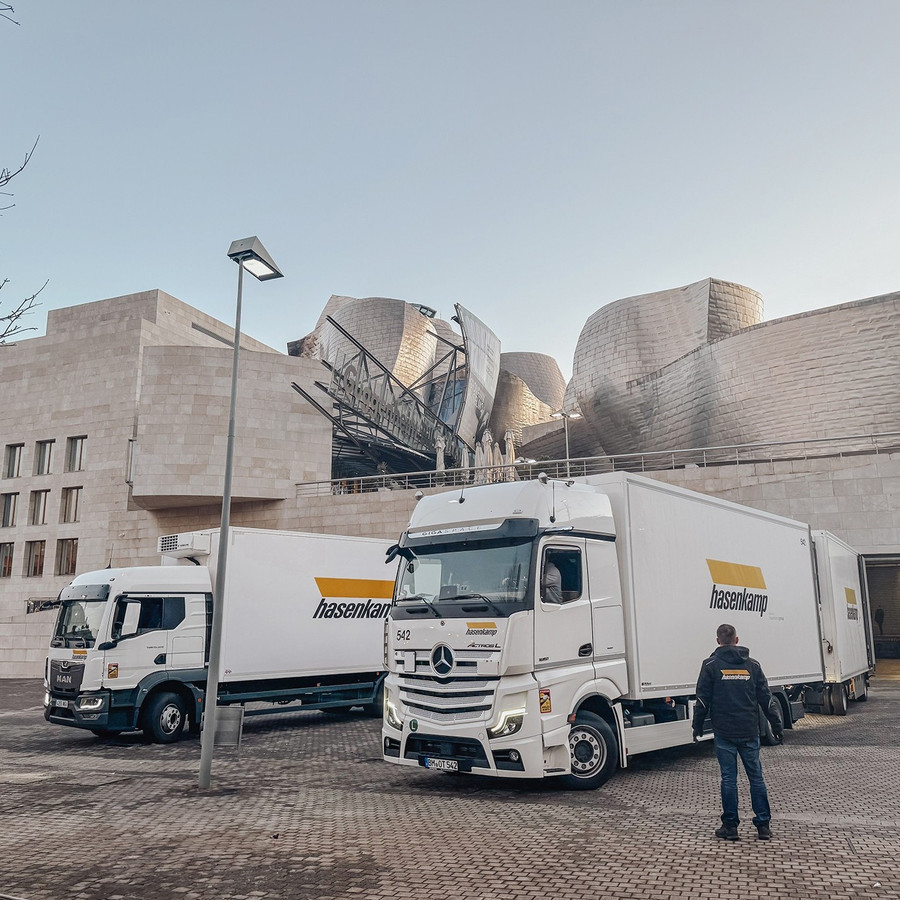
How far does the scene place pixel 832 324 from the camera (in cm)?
3588

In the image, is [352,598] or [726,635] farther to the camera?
[352,598]

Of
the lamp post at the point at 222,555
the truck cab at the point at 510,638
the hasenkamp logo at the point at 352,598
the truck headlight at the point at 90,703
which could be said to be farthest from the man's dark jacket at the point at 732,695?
the truck headlight at the point at 90,703

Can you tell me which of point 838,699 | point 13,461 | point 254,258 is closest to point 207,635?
point 254,258

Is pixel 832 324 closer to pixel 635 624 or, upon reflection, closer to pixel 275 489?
pixel 275 489

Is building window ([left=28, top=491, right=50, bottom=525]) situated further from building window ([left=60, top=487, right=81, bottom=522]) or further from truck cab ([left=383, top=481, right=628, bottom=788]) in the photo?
truck cab ([left=383, top=481, right=628, bottom=788])

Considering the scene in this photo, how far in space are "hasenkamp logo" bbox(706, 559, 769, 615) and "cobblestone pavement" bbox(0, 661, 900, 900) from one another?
216 centimetres

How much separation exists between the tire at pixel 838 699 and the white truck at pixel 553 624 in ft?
17.4

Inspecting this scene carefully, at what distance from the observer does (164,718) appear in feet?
44.1

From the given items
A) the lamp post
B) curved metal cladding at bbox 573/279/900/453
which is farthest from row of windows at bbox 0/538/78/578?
curved metal cladding at bbox 573/279/900/453

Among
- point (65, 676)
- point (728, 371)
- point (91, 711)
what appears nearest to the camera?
point (91, 711)

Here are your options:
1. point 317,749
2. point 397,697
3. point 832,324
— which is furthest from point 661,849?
point 832,324

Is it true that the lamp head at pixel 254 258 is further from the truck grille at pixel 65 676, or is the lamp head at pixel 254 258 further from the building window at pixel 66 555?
the building window at pixel 66 555

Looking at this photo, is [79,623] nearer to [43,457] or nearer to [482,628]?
[482,628]

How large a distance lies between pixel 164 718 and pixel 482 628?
25.7 feet
